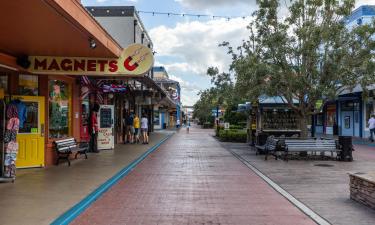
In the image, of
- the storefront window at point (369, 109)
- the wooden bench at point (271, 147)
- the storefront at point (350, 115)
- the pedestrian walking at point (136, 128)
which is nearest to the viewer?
the wooden bench at point (271, 147)

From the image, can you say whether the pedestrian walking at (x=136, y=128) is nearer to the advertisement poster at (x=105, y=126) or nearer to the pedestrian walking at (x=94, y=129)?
the advertisement poster at (x=105, y=126)

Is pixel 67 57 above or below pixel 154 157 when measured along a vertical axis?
above

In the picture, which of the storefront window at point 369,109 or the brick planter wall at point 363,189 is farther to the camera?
the storefront window at point 369,109

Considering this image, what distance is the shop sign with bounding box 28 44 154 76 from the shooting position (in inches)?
552

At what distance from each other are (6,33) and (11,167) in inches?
122

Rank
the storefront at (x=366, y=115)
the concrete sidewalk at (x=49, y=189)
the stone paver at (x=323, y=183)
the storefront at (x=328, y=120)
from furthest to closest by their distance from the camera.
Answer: the storefront at (x=328, y=120), the storefront at (x=366, y=115), the stone paver at (x=323, y=183), the concrete sidewalk at (x=49, y=189)

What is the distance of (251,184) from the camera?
39.3 feet

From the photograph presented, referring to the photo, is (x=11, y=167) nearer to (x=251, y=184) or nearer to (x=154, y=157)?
(x=251, y=184)

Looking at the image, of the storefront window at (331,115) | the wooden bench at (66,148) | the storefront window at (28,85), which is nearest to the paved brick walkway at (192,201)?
the wooden bench at (66,148)

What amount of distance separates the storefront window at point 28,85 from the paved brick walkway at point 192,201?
3798mm

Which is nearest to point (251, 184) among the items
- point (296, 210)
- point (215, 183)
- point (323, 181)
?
point (215, 183)

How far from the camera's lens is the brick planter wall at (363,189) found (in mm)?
8573

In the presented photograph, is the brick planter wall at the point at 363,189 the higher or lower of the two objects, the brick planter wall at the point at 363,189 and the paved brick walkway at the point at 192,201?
the higher

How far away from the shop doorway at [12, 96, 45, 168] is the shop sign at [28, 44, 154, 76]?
0.96m
